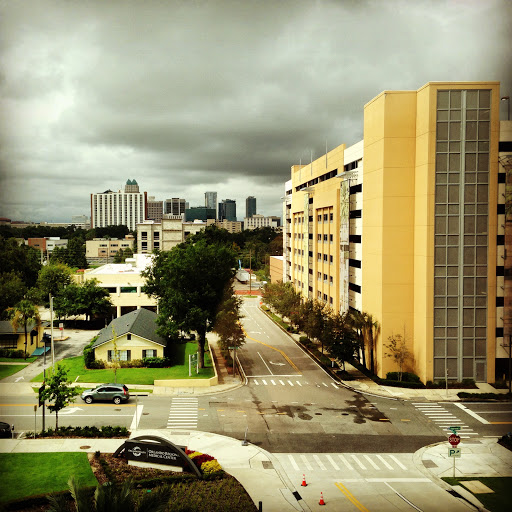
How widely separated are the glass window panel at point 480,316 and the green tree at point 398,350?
502 cm

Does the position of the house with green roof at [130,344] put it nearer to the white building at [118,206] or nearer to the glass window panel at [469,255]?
the glass window panel at [469,255]

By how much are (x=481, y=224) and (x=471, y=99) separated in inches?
322

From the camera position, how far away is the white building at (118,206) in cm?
5875

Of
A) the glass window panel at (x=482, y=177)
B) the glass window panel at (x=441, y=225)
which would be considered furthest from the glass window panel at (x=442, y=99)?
the glass window panel at (x=441, y=225)

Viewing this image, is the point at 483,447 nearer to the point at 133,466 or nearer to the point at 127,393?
the point at 133,466

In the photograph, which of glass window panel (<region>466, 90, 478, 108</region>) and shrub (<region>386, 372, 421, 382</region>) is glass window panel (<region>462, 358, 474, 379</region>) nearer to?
shrub (<region>386, 372, 421, 382</region>)

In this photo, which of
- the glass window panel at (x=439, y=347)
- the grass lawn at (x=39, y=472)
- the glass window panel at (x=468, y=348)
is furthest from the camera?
the glass window panel at (x=439, y=347)

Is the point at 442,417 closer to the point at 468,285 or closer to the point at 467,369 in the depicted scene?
the point at 467,369

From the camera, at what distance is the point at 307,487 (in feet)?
55.5

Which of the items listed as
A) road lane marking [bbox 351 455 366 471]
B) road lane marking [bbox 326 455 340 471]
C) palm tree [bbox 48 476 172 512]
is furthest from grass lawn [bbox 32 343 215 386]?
palm tree [bbox 48 476 172 512]

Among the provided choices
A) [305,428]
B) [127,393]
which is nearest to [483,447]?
[305,428]

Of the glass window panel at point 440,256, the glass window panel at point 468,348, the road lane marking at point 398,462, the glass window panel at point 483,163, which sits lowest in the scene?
the road lane marking at point 398,462

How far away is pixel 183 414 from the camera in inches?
1004

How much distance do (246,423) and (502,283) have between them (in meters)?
19.5
